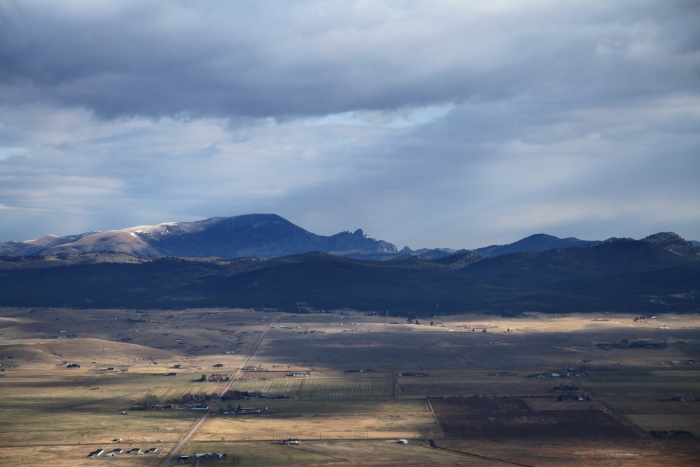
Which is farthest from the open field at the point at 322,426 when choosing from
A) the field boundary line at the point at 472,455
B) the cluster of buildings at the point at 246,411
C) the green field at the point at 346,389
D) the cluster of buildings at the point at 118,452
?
the green field at the point at 346,389

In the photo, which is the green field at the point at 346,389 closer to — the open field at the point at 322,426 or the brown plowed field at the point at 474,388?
the brown plowed field at the point at 474,388

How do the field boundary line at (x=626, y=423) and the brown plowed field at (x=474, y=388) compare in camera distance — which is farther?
the brown plowed field at (x=474, y=388)

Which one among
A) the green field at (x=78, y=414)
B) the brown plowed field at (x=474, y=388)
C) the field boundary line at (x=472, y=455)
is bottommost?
the green field at (x=78, y=414)

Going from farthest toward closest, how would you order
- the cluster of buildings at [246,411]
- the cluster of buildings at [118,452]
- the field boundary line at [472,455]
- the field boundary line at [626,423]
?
the cluster of buildings at [246,411] < the field boundary line at [626,423] < the cluster of buildings at [118,452] < the field boundary line at [472,455]

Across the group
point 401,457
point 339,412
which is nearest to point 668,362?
point 339,412

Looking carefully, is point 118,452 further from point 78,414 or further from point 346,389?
point 346,389

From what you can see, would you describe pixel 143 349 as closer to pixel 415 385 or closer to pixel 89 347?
pixel 89 347

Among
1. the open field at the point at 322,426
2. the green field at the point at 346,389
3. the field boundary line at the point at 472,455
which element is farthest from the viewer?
the green field at the point at 346,389
